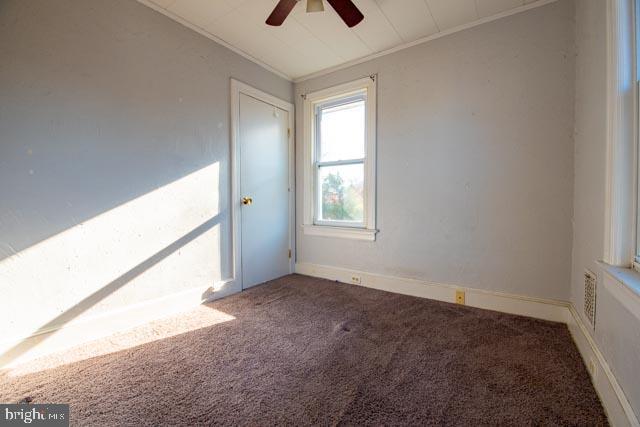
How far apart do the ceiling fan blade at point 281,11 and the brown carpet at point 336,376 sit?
2.29 meters

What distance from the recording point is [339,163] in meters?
3.17

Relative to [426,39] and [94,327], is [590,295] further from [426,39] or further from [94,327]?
[94,327]

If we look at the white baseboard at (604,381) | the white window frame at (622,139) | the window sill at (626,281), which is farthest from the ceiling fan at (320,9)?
the white baseboard at (604,381)

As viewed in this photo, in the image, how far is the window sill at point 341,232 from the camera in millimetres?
2917

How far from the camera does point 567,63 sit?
195cm

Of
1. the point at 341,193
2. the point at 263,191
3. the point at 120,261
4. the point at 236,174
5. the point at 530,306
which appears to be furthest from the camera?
the point at 341,193

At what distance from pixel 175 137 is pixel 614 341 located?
9.99 ft

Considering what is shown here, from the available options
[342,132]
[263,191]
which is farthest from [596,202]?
[263,191]

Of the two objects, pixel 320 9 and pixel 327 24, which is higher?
pixel 327 24

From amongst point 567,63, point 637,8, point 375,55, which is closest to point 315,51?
point 375,55

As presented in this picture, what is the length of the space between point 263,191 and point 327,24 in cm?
176

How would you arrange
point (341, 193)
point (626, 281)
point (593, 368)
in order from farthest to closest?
1. point (341, 193)
2. point (593, 368)
3. point (626, 281)

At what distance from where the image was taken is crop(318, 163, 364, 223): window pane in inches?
120

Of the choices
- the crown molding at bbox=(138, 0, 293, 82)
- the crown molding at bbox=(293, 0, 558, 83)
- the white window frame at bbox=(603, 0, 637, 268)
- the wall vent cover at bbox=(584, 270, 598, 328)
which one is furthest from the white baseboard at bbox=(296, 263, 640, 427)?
the crown molding at bbox=(138, 0, 293, 82)
